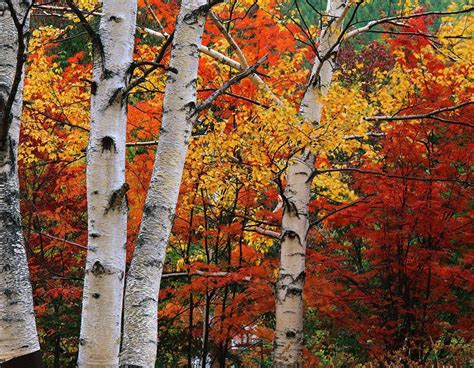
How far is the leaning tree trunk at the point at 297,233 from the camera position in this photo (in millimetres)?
5586

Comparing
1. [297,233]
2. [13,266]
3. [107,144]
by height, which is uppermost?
[297,233]

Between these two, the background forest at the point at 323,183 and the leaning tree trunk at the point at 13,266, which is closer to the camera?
the leaning tree trunk at the point at 13,266

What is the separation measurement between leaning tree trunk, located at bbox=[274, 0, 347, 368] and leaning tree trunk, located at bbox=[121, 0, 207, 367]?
9.56 ft

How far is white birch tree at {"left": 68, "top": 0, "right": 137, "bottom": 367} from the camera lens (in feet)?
7.85

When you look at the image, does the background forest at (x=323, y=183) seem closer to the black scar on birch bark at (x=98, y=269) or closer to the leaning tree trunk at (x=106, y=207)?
the leaning tree trunk at (x=106, y=207)

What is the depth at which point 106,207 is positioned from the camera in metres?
2.43

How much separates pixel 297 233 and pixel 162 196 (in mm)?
3315

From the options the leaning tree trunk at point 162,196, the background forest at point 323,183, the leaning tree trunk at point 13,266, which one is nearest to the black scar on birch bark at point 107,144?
the leaning tree trunk at point 162,196

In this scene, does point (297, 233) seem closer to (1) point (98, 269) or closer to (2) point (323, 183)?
(2) point (323, 183)

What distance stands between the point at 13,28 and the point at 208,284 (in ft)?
14.5

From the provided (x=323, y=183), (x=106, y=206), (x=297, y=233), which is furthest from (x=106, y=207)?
(x=323, y=183)

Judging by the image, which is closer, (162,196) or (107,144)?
(107,144)

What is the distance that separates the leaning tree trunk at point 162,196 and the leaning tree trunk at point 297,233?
9.56ft

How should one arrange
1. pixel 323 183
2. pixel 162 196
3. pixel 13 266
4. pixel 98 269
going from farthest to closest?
pixel 323 183, pixel 162 196, pixel 98 269, pixel 13 266
